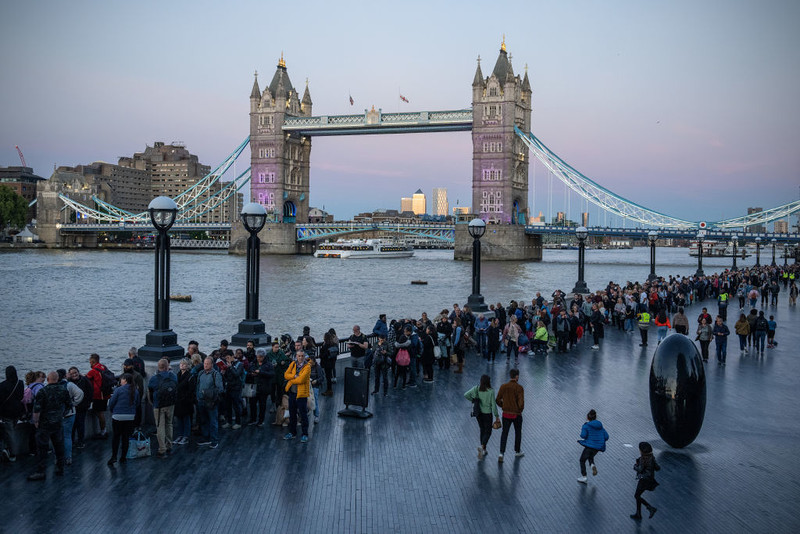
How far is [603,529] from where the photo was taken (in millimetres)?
8320

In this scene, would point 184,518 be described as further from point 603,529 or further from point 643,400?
point 643,400

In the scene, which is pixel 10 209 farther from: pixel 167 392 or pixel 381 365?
pixel 167 392

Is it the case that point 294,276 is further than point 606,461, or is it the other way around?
point 294,276

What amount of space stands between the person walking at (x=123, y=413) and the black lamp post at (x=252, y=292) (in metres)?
4.92

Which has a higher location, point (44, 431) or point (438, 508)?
point (44, 431)

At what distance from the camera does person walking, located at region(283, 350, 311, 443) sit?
11422 mm

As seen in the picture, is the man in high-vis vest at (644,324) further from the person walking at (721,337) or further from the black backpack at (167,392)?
the black backpack at (167,392)

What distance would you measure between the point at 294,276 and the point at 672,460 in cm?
5736

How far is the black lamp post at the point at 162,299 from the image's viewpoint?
43.1 ft

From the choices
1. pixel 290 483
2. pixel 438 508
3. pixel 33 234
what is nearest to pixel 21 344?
pixel 290 483

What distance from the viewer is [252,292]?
1612cm

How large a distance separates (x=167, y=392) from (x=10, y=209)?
432 ft

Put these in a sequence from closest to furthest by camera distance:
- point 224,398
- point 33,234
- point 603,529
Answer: point 603,529
point 224,398
point 33,234

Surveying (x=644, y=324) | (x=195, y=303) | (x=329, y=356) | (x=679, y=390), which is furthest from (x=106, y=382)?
(x=195, y=303)
